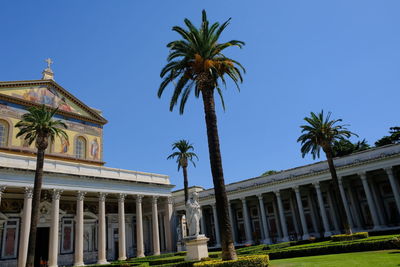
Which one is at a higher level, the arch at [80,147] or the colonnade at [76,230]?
the arch at [80,147]

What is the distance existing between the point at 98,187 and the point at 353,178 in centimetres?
3237

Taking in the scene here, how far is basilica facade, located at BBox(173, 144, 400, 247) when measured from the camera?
35.3 metres

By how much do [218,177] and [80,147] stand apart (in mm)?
26394

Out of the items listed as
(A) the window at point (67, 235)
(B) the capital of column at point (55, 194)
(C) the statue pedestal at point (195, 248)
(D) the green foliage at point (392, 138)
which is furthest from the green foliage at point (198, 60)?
(D) the green foliage at point (392, 138)

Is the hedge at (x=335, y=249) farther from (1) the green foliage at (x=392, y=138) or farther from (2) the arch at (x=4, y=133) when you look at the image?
(1) the green foliage at (x=392, y=138)

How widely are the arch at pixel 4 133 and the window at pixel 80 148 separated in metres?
7.36

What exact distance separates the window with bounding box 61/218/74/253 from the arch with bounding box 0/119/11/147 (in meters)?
10.7

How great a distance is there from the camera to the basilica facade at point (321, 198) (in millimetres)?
35344

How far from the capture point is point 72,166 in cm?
3161

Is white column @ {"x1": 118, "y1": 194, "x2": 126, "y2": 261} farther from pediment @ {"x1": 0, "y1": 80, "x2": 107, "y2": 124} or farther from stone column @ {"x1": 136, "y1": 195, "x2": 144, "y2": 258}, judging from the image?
pediment @ {"x1": 0, "y1": 80, "x2": 107, "y2": 124}

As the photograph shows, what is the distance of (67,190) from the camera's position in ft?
98.6

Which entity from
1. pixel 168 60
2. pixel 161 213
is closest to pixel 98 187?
pixel 161 213

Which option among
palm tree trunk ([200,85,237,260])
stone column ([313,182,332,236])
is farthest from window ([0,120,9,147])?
stone column ([313,182,332,236])

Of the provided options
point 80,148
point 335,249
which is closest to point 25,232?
point 80,148
